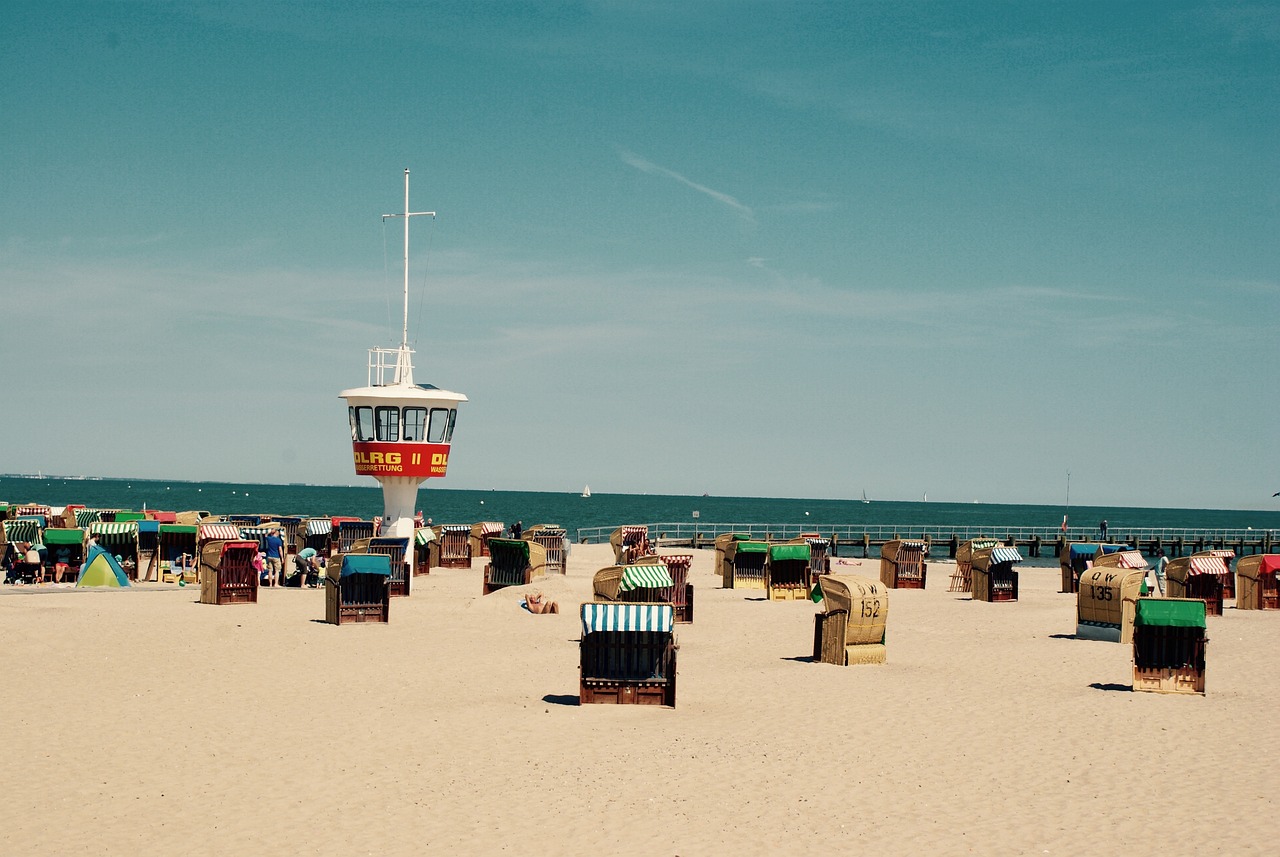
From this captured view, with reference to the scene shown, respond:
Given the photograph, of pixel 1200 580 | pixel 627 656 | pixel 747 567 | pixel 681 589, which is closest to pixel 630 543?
pixel 747 567

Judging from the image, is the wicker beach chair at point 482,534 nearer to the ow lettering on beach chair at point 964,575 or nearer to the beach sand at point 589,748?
the ow lettering on beach chair at point 964,575

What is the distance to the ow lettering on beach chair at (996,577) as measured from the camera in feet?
112

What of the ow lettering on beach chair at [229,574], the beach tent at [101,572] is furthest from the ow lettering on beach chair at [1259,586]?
the beach tent at [101,572]

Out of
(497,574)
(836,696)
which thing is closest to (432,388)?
(497,574)

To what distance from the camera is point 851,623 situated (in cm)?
2006

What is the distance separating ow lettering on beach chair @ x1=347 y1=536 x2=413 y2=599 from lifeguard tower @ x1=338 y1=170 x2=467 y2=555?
4.43 metres

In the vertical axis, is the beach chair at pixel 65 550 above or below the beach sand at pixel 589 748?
above

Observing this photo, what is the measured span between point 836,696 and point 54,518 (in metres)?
38.2

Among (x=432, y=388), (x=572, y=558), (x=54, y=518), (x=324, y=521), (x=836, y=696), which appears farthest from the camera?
(x=572, y=558)

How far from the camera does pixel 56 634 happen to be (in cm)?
2142

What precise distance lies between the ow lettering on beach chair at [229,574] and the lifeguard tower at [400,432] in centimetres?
887

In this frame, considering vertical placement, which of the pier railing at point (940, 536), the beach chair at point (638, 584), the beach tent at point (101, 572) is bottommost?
the pier railing at point (940, 536)

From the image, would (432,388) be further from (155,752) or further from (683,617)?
(155,752)

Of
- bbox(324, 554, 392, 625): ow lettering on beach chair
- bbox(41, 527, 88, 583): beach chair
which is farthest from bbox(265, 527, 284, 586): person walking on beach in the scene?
bbox(324, 554, 392, 625): ow lettering on beach chair
